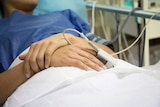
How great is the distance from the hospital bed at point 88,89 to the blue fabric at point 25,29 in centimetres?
41

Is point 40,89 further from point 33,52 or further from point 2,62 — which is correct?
point 2,62

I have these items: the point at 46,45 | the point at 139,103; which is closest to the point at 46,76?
the point at 46,45

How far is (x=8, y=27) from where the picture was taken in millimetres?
1199

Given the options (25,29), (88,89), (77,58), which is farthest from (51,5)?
(88,89)

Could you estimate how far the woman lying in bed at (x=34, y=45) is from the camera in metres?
0.74

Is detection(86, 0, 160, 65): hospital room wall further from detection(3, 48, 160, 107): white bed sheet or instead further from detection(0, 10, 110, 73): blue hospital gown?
detection(3, 48, 160, 107): white bed sheet

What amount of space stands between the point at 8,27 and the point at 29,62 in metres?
0.51

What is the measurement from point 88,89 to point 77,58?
14 centimetres

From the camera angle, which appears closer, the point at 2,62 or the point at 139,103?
the point at 139,103

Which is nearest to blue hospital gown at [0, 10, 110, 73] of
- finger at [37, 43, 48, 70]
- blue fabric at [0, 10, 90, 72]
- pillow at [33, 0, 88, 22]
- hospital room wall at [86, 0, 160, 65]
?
blue fabric at [0, 10, 90, 72]

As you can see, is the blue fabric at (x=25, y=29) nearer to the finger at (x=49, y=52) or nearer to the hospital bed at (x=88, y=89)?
the finger at (x=49, y=52)

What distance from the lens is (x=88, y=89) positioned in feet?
2.00

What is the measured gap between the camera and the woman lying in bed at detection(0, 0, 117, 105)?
2.44ft

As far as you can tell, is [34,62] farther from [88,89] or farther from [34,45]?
[88,89]
